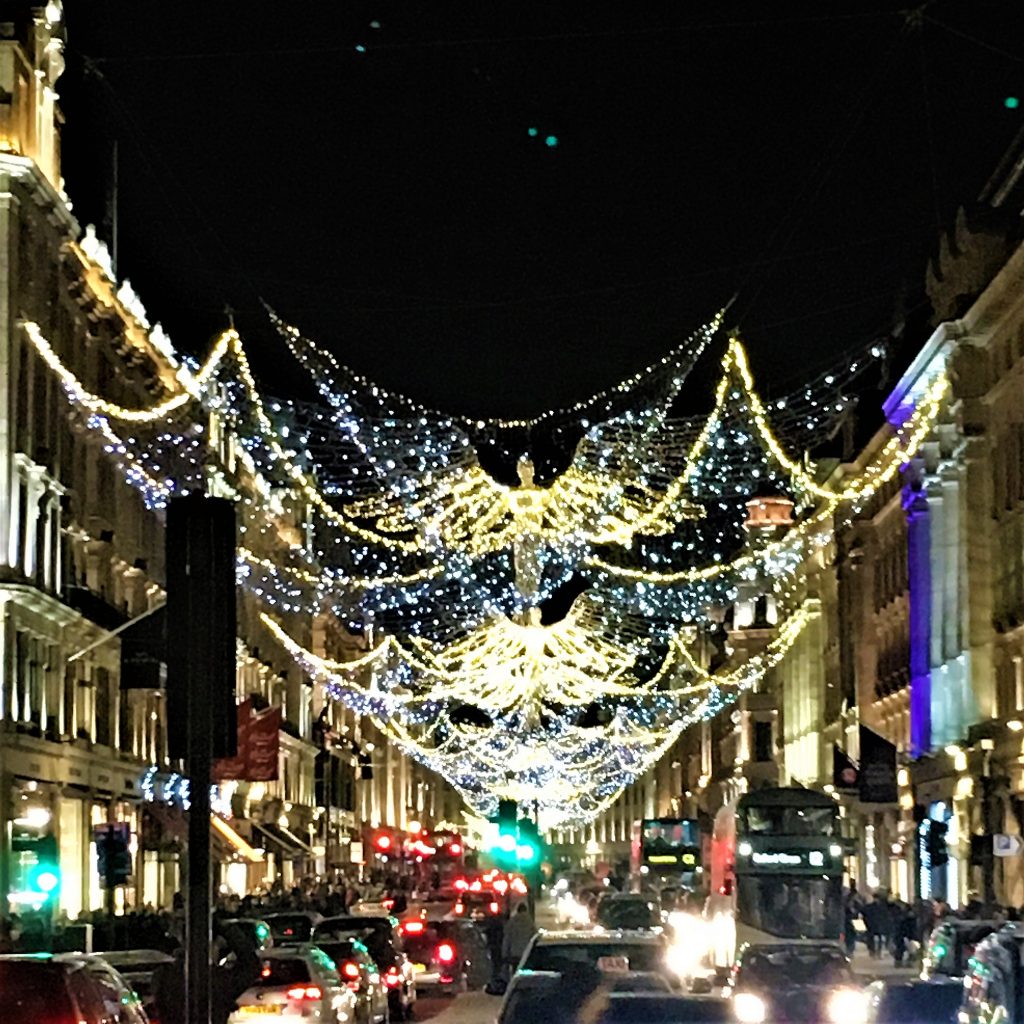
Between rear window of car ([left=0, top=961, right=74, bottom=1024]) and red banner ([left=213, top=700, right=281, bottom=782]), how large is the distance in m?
34.1

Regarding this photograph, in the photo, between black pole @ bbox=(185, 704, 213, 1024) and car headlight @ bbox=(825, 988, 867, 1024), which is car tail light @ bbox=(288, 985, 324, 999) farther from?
black pole @ bbox=(185, 704, 213, 1024)

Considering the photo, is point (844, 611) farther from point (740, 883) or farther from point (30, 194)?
point (30, 194)

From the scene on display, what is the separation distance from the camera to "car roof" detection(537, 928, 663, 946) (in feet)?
72.0

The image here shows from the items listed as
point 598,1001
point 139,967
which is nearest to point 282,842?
point 139,967

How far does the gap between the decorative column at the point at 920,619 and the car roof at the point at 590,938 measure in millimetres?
42936

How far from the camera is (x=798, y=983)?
2625 cm

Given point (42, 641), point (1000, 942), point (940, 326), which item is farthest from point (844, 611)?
point (1000, 942)

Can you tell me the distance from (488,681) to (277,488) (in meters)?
27.7

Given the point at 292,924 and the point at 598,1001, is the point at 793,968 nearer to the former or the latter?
the point at 598,1001

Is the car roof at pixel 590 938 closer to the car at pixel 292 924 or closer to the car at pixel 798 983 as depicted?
the car at pixel 798 983

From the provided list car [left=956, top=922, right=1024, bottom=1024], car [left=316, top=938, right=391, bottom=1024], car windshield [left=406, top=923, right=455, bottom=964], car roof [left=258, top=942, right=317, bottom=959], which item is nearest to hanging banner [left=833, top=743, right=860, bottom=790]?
car windshield [left=406, top=923, right=455, bottom=964]

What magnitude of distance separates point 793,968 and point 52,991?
46.4 feet

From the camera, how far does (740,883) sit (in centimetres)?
5047

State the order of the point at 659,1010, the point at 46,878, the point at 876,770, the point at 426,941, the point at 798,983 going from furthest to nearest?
the point at 876,770 → the point at 426,941 → the point at 46,878 → the point at 798,983 → the point at 659,1010
